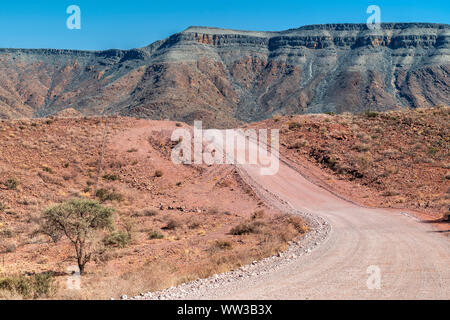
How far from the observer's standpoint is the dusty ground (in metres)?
11.8

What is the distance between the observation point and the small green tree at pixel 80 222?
1280cm

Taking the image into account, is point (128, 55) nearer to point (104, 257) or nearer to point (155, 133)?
point (155, 133)

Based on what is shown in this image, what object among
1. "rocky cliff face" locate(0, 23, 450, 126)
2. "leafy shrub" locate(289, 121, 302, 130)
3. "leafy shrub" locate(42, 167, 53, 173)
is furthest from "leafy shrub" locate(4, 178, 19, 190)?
"rocky cliff face" locate(0, 23, 450, 126)

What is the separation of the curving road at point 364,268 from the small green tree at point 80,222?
653cm

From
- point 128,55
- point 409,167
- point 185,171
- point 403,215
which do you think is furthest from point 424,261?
point 128,55

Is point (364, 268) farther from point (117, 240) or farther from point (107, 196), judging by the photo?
point (107, 196)

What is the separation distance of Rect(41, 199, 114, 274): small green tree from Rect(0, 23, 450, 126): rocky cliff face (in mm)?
69841

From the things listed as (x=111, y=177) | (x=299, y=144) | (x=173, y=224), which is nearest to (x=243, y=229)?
(x=173, y=224)

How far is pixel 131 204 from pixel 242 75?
107 meters

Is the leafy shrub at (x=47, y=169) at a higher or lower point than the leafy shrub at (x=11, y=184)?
higher

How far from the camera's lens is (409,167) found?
26.1 m

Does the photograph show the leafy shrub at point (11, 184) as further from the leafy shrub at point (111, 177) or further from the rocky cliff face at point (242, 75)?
the rocky cliff face at point (242, 75)

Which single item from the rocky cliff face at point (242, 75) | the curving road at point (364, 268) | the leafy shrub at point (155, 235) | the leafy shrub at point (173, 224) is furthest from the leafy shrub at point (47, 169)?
the rocky cliff face at point (242, 75)
